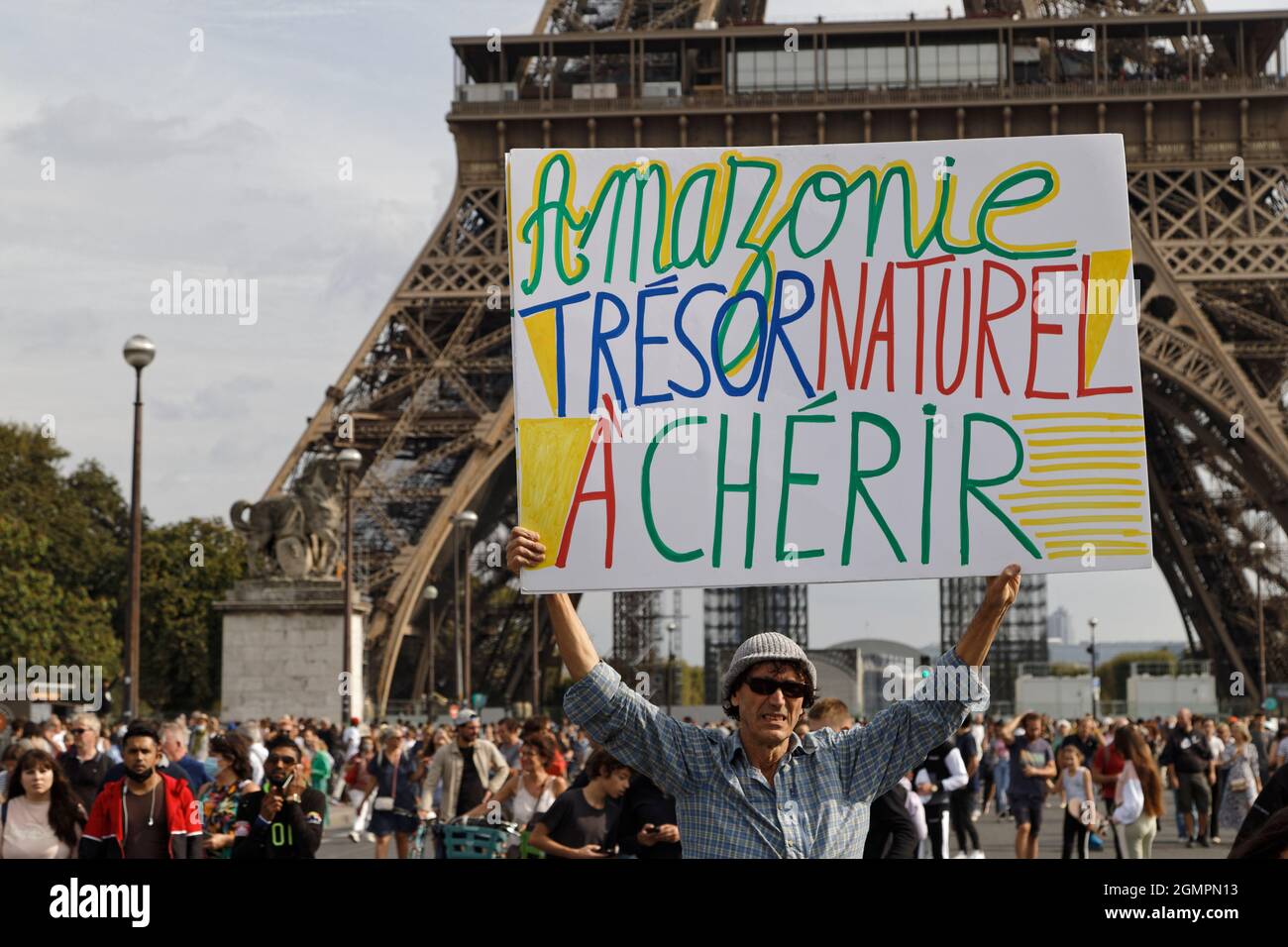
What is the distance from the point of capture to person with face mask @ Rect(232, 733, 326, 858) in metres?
7.57

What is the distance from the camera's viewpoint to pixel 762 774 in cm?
393

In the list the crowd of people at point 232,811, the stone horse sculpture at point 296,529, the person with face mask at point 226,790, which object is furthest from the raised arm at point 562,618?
the stone horse sculpture at point 296,529

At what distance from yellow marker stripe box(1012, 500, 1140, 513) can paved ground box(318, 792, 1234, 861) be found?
12.3 m

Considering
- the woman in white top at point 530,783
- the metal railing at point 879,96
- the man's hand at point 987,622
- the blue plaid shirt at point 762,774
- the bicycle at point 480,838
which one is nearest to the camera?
the blue plaid shirt at point 762,774

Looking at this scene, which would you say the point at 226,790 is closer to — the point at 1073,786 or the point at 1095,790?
the point at 1073,786

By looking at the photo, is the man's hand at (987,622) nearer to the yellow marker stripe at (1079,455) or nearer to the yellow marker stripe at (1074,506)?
the yellow marker stripe at (1074,506)

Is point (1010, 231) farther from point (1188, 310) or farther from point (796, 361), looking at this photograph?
point (1188, 310)

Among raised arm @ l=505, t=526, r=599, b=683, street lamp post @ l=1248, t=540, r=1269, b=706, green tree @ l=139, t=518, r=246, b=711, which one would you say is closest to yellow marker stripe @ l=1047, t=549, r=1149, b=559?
raised arm @ l=505, t=526, r=599, b=683

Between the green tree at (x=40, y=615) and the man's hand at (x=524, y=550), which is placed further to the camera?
the green tree at (x=40, y=615)

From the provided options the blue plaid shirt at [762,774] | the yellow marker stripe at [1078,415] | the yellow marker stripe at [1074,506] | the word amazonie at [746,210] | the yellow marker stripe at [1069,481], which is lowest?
the blue plaid shirt at [762,774]

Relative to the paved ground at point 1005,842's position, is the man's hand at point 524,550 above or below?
above

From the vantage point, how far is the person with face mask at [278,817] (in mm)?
7574

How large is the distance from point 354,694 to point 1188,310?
22.1 meters
